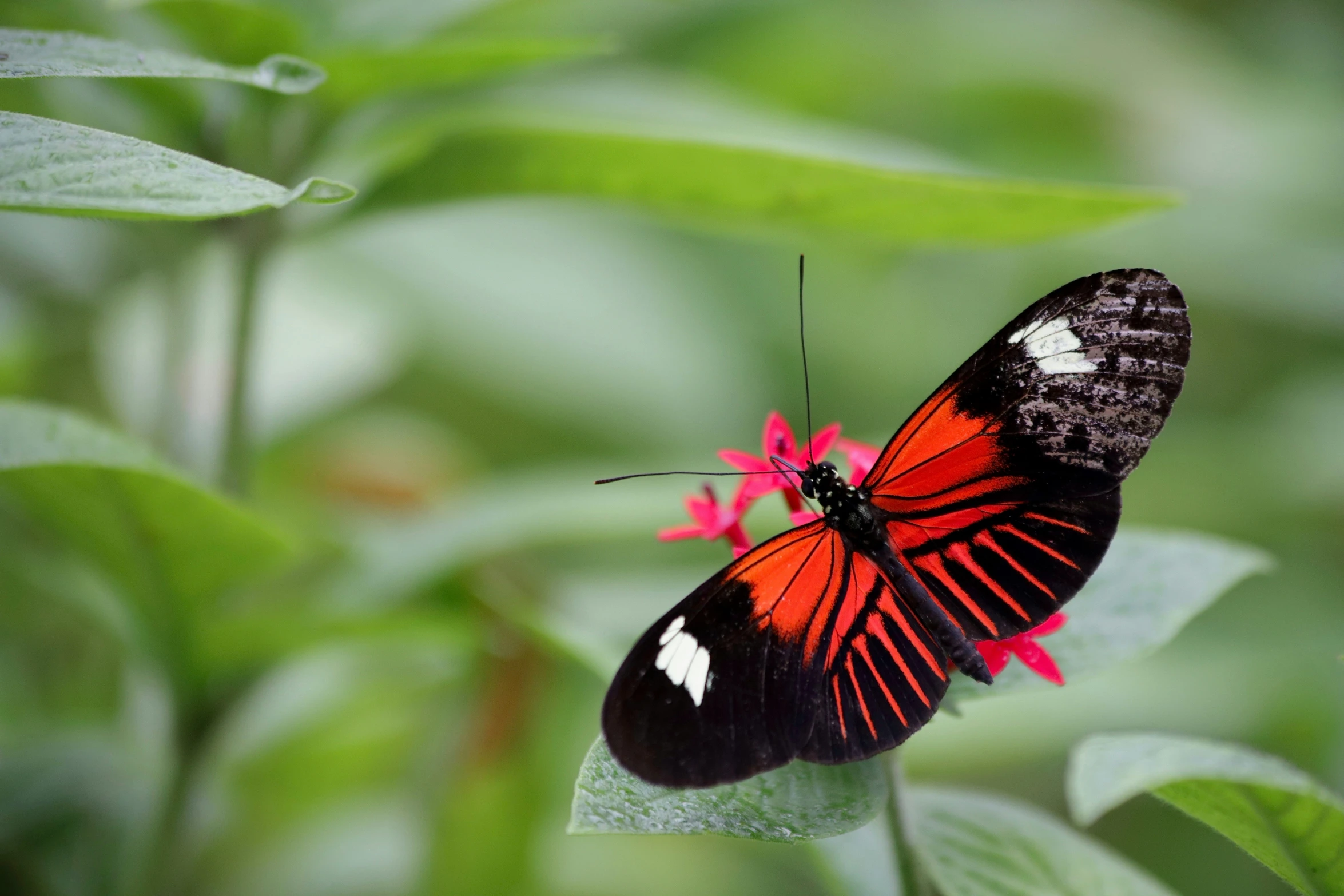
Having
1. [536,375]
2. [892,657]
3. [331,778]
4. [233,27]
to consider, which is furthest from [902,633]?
[536,375]

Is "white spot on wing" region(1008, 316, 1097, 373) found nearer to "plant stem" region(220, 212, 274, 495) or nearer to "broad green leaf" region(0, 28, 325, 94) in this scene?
"broad green leaf" region(0, 28, 325, 94)

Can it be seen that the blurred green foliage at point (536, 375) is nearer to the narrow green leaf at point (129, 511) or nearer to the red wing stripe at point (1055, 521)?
the narrow green leaf at point (129, 511)

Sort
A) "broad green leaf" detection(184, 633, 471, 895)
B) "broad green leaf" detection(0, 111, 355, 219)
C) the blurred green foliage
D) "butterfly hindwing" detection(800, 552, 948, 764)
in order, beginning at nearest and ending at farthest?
"broad green leaf" detection(0, 111, 355, 219) → "butterfly hindwing" detection(800, 552, 948, 764) → the blurred green foliage → "broad green leaf" detection(184, 633, 471, 895)

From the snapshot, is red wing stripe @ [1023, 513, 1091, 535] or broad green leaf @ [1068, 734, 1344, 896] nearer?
broad green leaf @ [1068, 734, 1344, 896]

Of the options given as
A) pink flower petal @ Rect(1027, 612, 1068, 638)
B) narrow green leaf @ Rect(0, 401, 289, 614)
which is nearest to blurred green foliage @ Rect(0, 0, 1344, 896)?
narrow green leaf @ Rect(0, 401, 289, 614)

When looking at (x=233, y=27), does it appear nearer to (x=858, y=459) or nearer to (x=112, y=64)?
(x=112, y=64)
